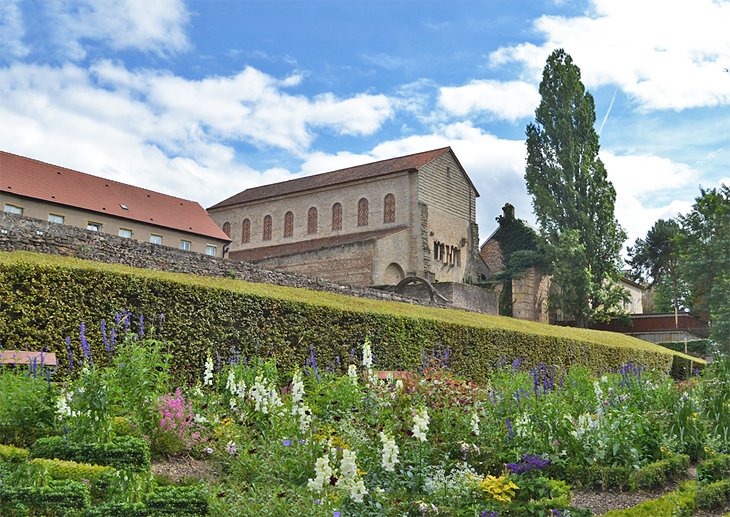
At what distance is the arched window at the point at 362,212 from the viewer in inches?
1742

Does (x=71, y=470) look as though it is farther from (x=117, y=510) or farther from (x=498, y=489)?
(x=498, y=489)

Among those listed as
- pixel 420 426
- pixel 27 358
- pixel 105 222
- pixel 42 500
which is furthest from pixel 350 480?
pixel 105 222

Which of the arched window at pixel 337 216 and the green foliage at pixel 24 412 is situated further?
the arched window at pixel 337 216

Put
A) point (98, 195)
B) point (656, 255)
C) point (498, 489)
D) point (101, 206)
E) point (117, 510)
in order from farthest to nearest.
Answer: point (656, 255) < point (98, 195) < point (101, 206) < point (498, 489) < point (117, 510)

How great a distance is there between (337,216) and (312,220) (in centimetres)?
232

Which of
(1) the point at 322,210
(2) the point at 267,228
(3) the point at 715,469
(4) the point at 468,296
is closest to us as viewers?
(3) the point at 715,469

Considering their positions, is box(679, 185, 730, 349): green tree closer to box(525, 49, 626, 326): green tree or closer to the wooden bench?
box(525, 49, 626, 326): green tree

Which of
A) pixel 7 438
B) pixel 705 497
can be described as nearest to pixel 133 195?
pixel 7 438

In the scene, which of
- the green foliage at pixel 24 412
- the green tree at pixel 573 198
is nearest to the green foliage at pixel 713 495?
the green foliage at pixel 24 412

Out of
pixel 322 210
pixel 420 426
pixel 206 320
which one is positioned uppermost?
pixel 322 210

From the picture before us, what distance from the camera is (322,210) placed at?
4616 centimetres

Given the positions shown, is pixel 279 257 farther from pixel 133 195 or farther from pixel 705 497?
pixel 705 497

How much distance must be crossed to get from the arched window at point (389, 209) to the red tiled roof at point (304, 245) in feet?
2.62

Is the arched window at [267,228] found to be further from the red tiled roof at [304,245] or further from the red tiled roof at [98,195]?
the red tiled roof at [98,195]
